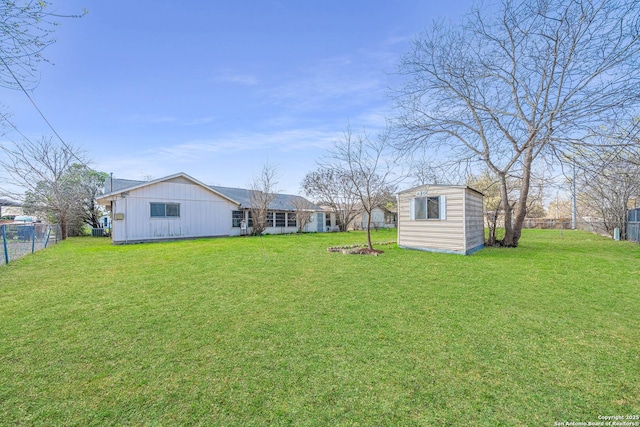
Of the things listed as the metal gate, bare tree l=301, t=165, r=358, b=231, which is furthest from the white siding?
the metal gate

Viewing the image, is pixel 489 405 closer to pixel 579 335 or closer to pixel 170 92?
pixel 579 335

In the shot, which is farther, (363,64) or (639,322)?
(363,64)

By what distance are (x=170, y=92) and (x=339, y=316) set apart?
37.7 ft

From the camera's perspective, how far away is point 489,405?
1.87m

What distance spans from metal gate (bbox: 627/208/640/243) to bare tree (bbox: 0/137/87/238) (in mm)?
31363

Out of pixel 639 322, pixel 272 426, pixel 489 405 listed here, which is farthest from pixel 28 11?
pixel 639 322

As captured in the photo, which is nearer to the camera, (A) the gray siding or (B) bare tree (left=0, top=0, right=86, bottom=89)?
(B) bare tree (left=0, top=0, right=86, bottom=89)

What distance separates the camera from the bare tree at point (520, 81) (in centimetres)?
522

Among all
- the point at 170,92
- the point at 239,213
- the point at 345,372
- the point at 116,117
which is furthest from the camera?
the point at 239,213

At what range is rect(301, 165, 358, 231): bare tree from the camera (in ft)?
78.9

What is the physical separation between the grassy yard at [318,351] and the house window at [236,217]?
12.5 m

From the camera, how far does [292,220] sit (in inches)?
837

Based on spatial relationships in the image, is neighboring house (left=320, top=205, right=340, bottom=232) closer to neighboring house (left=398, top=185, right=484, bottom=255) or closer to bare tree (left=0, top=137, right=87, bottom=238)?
neighboring house (left=398, top=185, right=484, bottom=255)

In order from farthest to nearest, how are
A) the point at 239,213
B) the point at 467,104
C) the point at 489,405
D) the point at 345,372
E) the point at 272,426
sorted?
the point at 239,213, the point at 467,104, the point at 345,372, the point at 489,405, the point at 272,426
